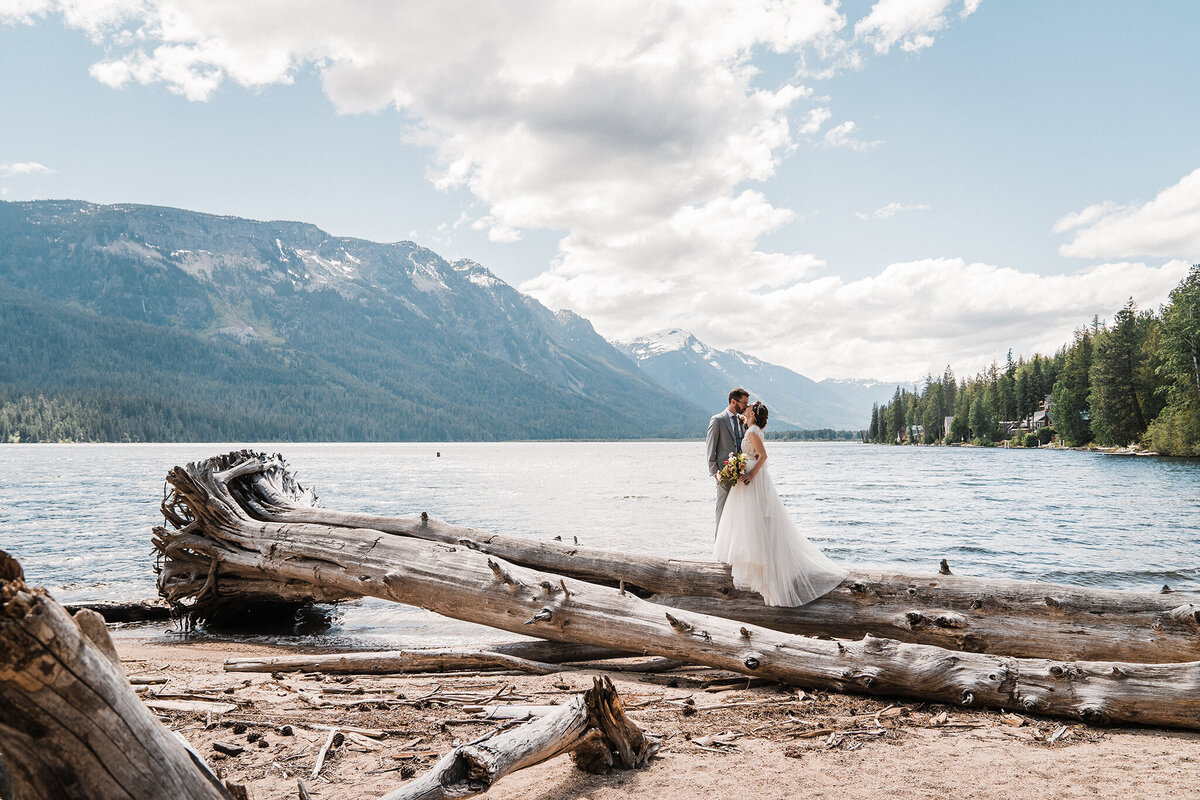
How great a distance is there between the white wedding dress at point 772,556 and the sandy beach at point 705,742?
1.44m

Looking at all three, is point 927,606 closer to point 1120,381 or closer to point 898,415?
point 1120,381

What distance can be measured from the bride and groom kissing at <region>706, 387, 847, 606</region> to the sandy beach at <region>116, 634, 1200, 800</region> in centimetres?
146

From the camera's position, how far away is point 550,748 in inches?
173

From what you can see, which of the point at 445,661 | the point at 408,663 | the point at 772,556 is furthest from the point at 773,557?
the point at 408,663

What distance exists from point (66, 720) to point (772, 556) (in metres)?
7.60

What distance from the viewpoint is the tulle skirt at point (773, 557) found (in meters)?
8.45

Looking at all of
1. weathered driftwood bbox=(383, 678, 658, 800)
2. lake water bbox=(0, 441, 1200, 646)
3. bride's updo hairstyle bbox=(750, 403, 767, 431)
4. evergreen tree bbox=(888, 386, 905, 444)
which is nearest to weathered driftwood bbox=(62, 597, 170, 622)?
lake water bbox=(0, 441, 1200, 646)

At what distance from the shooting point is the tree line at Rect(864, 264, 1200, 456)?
5784 cm

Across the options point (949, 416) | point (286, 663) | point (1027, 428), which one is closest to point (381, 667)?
point (286, 663)

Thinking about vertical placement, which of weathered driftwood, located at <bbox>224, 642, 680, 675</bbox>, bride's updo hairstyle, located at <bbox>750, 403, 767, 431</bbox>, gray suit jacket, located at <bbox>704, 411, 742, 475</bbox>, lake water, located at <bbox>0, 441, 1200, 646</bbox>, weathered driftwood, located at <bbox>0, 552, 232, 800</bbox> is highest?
bride's updo hairstyle, located at <bbox>750, 403, 767, 431</bbox>

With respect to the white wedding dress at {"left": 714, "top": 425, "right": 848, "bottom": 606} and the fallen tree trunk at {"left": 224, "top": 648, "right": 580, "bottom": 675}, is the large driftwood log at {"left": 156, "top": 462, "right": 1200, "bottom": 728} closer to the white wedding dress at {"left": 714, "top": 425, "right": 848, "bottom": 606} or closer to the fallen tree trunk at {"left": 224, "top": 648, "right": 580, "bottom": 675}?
the fallen tree trunk at {"left": 224, "top": 648, "right": 580, "bottom": 675}

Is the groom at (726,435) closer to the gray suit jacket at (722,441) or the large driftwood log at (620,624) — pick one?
the gray suit jacket at (722,441)

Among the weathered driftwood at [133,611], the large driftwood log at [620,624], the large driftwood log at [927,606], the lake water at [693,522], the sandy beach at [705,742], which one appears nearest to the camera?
the sandy beach at [705,742]

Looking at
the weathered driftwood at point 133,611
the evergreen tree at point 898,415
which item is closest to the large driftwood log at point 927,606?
the weathered driftwood at point 133,611
